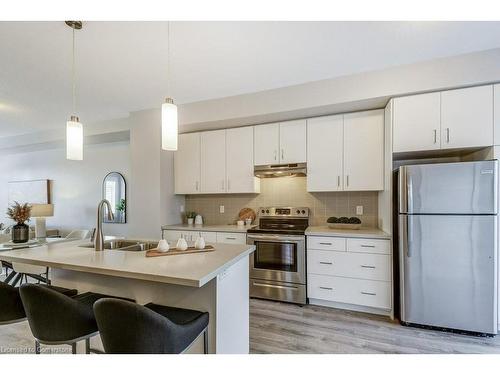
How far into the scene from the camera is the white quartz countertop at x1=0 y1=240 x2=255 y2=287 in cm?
121

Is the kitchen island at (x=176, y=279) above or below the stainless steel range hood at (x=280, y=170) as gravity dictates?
below

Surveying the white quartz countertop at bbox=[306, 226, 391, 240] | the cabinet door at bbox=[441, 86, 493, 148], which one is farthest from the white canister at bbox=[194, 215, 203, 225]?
the cabinet door at bbox=[441, 86, 493, 148]

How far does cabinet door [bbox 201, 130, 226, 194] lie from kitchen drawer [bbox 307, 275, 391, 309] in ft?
5.76

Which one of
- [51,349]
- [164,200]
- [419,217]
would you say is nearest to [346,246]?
[419,217]

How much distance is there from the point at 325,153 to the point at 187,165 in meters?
2.05

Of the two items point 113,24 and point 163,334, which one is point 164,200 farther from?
point 163,334

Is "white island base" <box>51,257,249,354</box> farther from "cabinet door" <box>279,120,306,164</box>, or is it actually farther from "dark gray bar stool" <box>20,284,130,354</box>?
"cabinet door" <box>279,120,306,164</box>

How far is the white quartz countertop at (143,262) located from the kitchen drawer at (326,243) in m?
1.21

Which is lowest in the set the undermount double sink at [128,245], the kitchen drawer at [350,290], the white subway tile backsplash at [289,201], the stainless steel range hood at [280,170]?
the kitchen drawer at [350,290]

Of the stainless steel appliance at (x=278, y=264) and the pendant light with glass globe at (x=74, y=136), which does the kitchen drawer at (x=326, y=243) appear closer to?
the stainless steel appliance at (x=278, y=264)

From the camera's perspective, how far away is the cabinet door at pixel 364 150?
9.04 ft

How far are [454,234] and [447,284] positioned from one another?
46 centimetres

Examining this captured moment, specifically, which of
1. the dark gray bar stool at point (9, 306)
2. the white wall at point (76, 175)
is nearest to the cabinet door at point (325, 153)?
the dark gray bar stool at point (9, 306)

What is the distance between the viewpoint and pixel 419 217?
226cm
